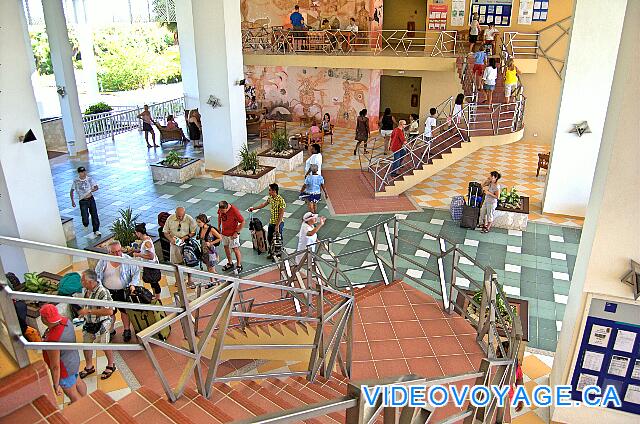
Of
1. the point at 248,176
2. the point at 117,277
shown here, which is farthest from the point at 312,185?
the point at 117,277

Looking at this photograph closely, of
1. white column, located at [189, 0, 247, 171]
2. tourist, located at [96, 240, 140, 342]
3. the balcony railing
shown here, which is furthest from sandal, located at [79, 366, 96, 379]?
the balcony railing

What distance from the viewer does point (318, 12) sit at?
17875 millimetres

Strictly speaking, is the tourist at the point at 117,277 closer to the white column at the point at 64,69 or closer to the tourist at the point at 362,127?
the tourist at the point at 362,127

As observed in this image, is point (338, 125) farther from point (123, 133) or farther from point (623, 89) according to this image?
point (623, 89)

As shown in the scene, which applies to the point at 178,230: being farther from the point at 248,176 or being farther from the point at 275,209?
the point at 248,176

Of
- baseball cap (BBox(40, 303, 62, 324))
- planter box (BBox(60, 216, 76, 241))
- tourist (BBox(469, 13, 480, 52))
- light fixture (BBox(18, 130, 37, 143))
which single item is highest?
tourist (BBox(469, 13, 480, 52))

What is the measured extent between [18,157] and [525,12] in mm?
14362

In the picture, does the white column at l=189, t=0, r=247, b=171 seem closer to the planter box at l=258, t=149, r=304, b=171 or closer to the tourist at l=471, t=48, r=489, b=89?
the planter box at l=258, t=149, r=304, b=171

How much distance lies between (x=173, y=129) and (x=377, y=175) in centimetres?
718

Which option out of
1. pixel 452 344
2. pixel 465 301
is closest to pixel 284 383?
pixel 452 344

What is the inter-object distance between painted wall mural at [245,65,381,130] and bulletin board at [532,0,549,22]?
17.3 feet

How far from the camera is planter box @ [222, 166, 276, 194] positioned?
1213 cm

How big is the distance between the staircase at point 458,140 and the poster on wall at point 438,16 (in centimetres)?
438

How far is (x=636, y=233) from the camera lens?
4.77 meters
